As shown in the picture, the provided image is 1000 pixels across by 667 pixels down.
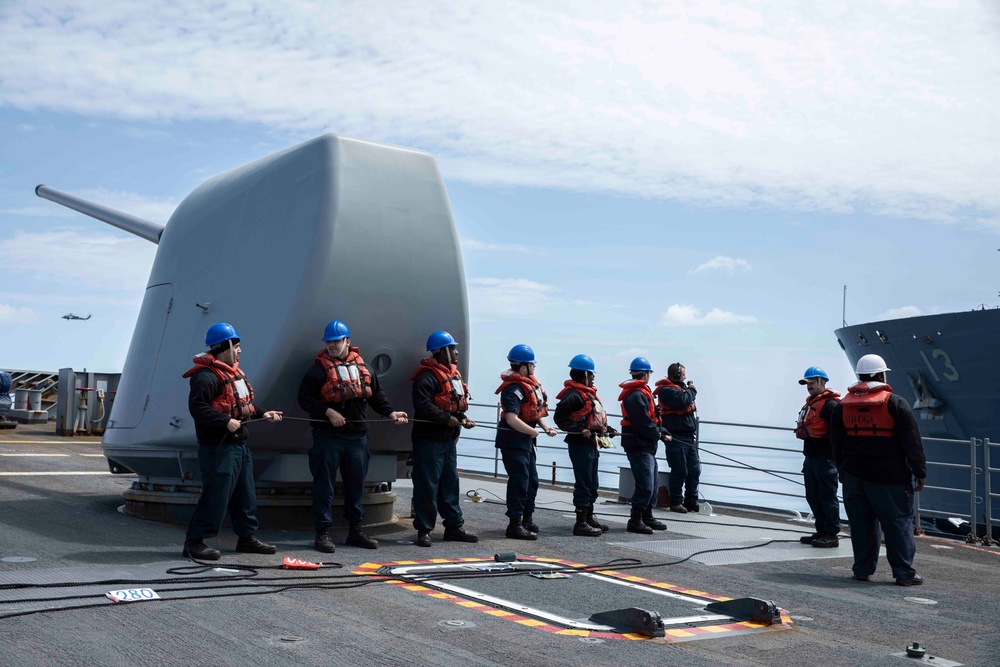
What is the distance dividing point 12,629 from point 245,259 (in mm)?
4225

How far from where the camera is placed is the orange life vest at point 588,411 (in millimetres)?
8828

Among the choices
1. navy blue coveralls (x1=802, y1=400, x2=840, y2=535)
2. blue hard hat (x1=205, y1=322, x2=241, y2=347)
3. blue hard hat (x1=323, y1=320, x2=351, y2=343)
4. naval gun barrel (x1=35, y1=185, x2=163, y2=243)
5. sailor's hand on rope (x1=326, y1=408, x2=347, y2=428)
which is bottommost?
navy blue coveralls (x1=802, y1=400, x2=840, y2=535)

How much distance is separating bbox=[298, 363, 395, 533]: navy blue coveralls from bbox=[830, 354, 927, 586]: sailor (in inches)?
146

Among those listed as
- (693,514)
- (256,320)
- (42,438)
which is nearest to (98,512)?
(256,320)

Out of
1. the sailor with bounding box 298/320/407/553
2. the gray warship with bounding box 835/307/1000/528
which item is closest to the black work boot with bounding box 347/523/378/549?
the sailor with bounding box 298/320/407/553

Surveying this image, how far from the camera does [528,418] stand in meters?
8.54

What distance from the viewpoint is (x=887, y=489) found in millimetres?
7129

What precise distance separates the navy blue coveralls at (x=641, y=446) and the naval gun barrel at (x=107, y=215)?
5077 millimetres

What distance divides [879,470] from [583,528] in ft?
8.86

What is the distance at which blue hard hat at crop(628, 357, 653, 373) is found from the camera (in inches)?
384

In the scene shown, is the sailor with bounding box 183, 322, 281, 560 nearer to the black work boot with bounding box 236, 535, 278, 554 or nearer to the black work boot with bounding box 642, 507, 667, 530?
the black work boot with bounding box 236, 535, 278, 554

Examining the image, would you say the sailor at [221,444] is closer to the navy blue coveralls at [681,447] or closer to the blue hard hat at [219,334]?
the blue hard hat at [219,334]

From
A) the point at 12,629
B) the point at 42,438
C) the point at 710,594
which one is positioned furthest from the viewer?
the point at 42,438

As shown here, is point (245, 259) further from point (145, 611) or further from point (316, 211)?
point (145, 611)
